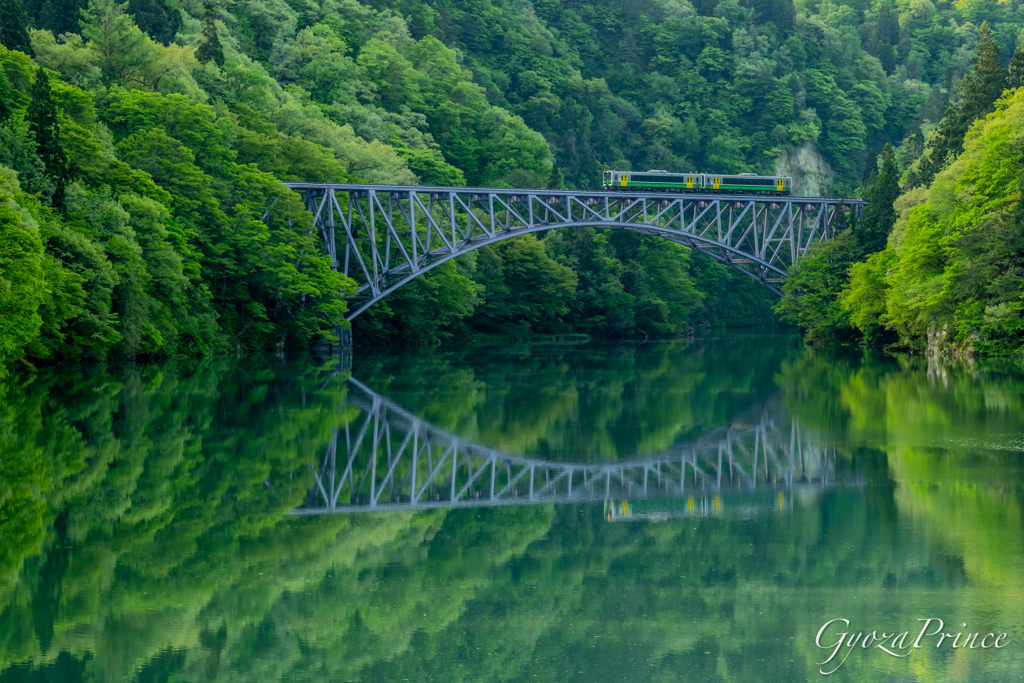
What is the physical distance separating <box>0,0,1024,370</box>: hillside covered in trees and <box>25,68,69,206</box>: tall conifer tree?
0.24 feet

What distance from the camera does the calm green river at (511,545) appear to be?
8.38 metres

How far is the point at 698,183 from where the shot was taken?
73438 mm

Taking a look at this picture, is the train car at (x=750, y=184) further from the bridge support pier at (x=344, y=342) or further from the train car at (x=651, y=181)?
the bridge support pier at (x=344, y=342)

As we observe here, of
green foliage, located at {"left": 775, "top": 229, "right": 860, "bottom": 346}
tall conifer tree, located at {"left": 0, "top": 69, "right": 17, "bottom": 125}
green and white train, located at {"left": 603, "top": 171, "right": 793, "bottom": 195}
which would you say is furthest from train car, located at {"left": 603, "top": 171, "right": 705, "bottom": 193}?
tall conifer tree, located at {"left": 0, "top": 69, "right": 17, "bottom": 125}

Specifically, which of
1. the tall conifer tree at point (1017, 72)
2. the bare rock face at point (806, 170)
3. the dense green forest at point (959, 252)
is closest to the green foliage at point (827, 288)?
the dense green forest at point (959, 252)

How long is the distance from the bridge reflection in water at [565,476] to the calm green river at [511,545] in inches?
2.9

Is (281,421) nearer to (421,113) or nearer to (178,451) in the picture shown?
(178,451)

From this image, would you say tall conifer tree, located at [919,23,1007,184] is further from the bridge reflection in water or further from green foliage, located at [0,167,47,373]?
the bridge reflection in water

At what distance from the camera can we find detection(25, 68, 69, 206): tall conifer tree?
37.7 metres

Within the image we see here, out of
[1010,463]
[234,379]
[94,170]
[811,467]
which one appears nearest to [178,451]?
[811,467]

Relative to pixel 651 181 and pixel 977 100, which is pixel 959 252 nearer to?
pixel 977 100

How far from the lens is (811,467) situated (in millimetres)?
16562

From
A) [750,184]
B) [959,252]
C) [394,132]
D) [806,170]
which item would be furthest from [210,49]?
[806,170]

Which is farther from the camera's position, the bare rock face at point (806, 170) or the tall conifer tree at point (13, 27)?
the bare rock face at point (806, 170)
